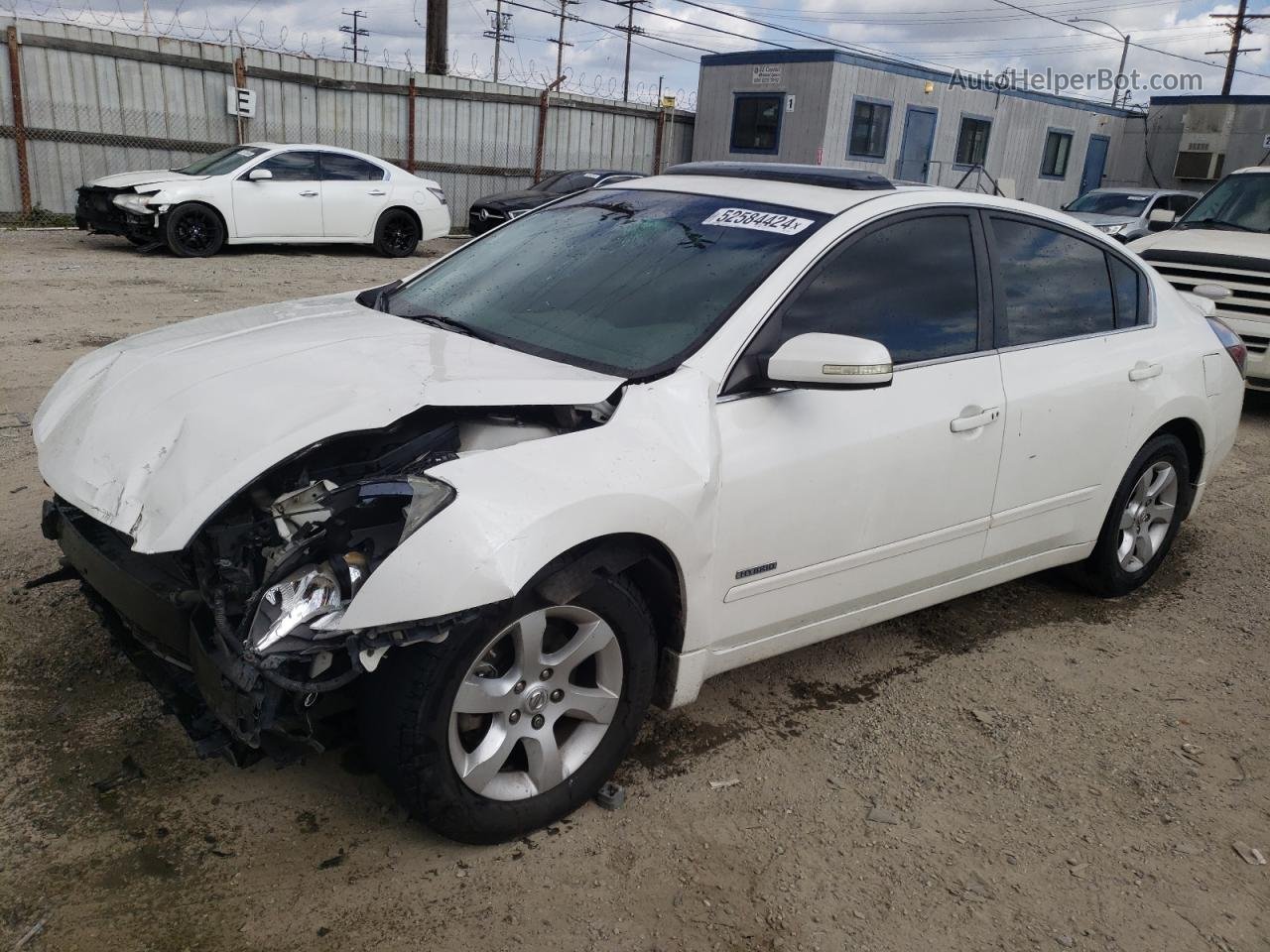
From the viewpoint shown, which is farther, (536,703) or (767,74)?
(767,74)

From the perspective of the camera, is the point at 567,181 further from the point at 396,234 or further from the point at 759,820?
the point at 759,820

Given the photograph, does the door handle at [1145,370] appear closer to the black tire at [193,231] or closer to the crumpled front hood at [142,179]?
the black tire at [193,231]

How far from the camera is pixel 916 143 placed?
26359 millimetres

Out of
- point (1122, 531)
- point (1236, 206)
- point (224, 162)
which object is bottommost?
point (1122, 531)

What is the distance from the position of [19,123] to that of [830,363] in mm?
16006

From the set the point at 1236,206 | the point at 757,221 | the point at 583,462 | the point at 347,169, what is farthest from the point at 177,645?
the point at 347,169

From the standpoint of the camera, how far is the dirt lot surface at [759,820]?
2578 millimetres

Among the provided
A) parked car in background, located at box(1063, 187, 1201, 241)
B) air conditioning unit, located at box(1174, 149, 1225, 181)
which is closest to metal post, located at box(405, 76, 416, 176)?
parked car in background, located at box(1063, 187, 1201, 241)

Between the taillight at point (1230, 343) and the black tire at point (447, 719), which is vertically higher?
the taillight at point (1230, 343)

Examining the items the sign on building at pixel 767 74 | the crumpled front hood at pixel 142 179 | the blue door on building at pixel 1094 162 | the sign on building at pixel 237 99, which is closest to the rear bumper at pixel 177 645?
the crumpled front hood at pixel 142 179

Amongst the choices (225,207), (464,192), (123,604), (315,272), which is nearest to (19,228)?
(225,207)

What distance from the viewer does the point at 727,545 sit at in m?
3.04

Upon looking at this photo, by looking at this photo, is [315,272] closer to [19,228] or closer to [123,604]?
[19,228]

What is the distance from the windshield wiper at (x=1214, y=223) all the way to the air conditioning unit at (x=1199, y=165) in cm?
1973
